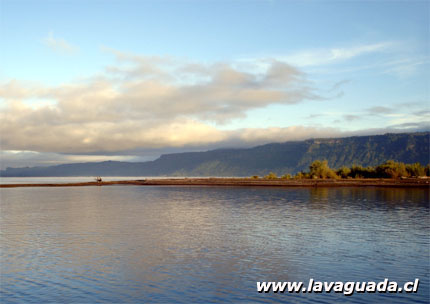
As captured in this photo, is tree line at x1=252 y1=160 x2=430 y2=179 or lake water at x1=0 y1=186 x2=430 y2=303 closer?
lake water at x1=0 y1=186 x2=430 y2=303

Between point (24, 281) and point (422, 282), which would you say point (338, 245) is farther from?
point (24, 281)

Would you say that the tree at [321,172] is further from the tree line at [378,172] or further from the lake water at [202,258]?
the lake water at [202,258]

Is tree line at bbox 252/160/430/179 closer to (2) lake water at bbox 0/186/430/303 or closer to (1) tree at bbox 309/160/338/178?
(1) tree at bbox 309/160/338/178

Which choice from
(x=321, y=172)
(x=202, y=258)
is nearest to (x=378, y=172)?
(x=321, y=172)

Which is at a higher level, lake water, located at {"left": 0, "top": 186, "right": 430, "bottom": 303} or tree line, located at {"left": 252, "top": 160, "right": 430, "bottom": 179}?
tree line, located at {"left": 252, "top": 160, "right": 430, "bottom": 179}

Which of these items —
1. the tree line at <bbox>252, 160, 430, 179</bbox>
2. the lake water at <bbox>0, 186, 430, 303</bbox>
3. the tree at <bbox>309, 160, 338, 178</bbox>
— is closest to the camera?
the lake water at <bbox>0, 186, 430, 303</bbox>

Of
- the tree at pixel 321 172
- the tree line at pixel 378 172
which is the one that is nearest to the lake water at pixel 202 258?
the tree at pixel 321 172

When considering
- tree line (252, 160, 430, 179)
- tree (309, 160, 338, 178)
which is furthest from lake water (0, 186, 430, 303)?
tree line (252, 160, 430, 179)

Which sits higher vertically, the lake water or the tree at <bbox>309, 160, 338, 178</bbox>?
the tree at <bbox>309, 160, 338, 178</bbox>

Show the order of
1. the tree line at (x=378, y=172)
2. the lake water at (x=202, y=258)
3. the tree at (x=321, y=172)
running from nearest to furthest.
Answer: the lake water at (x=202, y=258) < the tree line at (x=378, y=172) < the tree at (x=321, y=172)

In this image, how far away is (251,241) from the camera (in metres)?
27.7

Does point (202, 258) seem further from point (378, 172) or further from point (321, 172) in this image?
point (378, 172)

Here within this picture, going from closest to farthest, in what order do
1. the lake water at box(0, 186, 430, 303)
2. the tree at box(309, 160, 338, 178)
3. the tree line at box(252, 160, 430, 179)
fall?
the lake water at box(0, 186, 430, 303)
the tree line at box(252, 160, 430, 179)
the tree at box(309, 160, 338, 178)

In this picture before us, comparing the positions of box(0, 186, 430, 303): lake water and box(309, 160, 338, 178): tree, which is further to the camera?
box(309, 160, 338, 178): tree
